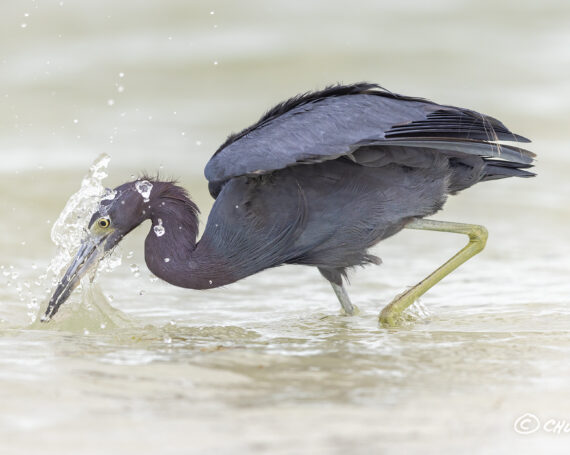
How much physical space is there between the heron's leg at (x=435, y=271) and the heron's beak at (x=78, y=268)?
186cm

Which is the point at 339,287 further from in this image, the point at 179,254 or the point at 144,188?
the point at 144,188

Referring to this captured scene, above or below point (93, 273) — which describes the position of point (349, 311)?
below

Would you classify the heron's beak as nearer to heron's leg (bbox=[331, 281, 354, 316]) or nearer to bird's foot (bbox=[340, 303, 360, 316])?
heron's leg (bbox=[331, 281, 354, 316])

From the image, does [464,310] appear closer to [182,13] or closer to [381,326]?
[381,326]

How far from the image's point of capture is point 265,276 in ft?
26.9

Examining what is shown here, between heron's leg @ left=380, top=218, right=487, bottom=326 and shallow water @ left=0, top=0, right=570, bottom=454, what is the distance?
128mm

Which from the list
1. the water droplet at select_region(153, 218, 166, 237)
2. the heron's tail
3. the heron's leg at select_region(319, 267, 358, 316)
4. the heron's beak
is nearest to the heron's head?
the heron's beak

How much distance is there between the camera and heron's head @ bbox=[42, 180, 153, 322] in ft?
19.3

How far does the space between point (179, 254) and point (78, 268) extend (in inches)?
26.3

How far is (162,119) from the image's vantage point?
11.2 m

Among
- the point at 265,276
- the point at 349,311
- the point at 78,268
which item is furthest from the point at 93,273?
A: the point at 265,276

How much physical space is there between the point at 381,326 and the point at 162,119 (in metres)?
6.03

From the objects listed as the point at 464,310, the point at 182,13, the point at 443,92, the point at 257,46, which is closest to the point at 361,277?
the point at 464,310

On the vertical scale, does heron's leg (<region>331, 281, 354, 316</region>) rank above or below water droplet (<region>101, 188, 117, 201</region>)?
below
